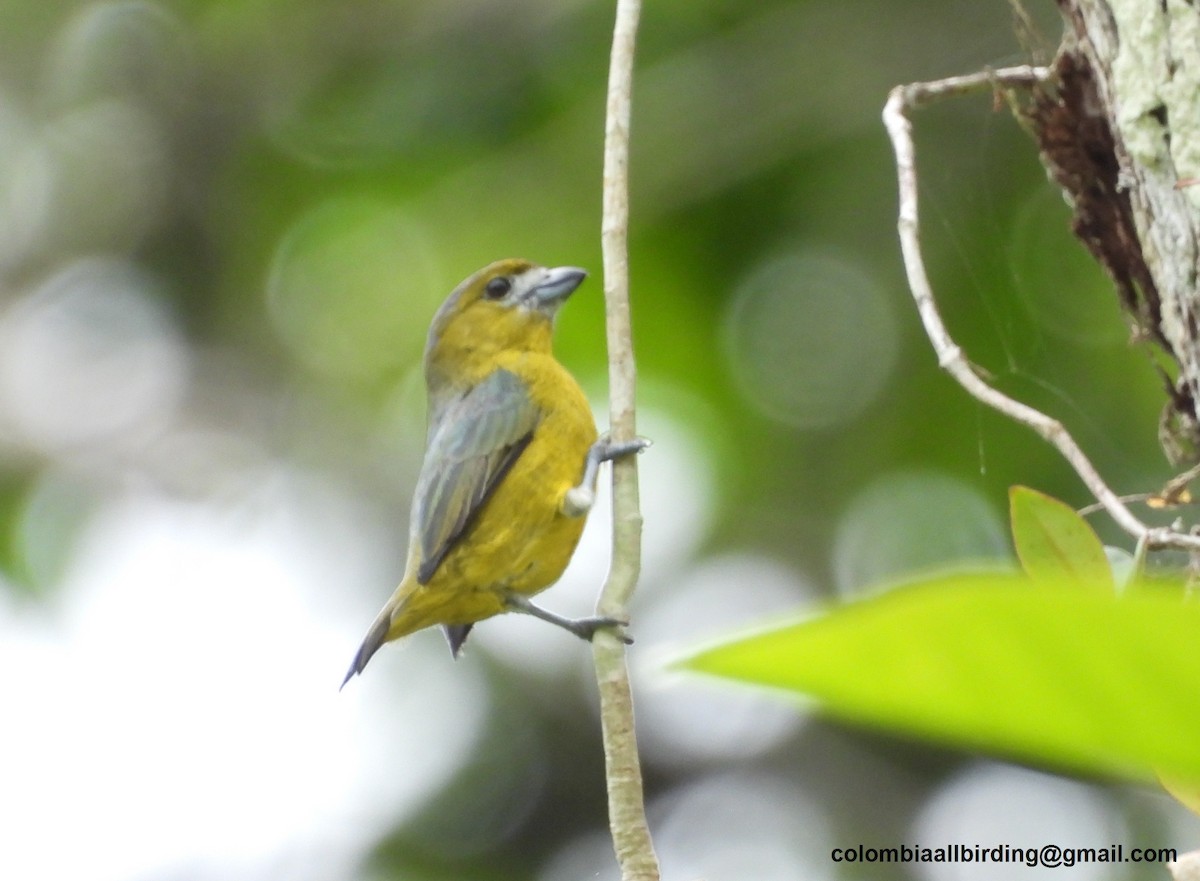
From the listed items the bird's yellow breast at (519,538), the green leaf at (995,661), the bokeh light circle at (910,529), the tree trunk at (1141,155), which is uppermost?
the tree trunk at (1141,155)

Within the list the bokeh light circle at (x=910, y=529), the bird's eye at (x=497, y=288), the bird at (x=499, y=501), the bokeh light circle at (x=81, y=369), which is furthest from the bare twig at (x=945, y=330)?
the bokeh light circle at (x=81, y=369)

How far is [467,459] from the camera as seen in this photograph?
3967mm

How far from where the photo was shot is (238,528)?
251 inches

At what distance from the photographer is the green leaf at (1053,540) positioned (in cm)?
197

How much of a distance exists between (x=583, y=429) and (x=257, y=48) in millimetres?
3005

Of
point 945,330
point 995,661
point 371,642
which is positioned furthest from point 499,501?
point 995,661

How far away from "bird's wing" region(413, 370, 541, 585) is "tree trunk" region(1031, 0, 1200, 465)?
75.7 inches

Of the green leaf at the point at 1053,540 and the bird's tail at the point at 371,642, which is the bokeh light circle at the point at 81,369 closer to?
the bird's tail at the point at 371,642

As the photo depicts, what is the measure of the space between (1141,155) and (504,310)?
8.69ft

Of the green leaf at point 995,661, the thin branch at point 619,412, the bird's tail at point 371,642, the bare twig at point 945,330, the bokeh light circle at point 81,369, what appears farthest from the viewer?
the bokeh light circle at point 81,369

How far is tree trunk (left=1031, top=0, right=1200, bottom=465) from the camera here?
6.70ft

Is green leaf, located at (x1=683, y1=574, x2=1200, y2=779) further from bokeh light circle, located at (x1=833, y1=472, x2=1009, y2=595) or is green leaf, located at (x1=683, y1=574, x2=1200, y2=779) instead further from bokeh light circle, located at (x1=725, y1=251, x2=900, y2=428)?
bokeh light circle, located at (x1=725, y1=251, x2=900, y2=428)

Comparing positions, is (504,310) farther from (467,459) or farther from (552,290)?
(467,459)

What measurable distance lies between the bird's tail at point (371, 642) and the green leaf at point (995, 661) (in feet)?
10.0
